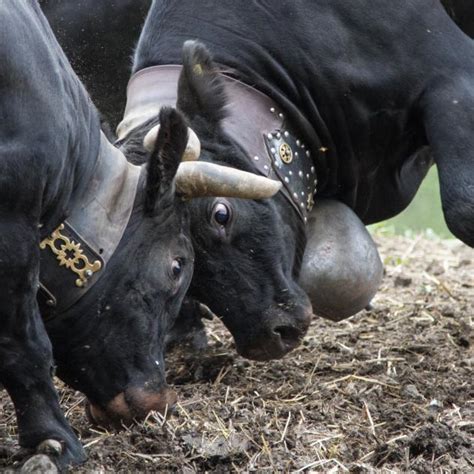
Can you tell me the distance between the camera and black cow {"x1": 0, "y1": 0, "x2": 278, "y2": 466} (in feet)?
14.4

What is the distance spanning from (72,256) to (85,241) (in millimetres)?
71

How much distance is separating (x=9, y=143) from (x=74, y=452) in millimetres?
991

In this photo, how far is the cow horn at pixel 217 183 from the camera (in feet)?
16.0

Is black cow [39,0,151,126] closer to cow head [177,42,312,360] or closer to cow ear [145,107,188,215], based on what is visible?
cow head [177,42,312,360]

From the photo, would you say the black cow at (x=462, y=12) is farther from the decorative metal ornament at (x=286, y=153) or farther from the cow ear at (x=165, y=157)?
the cow ear at (x=165, y=157)

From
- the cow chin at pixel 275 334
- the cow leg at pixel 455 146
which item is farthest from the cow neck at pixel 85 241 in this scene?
the cow leg at pixel 455 146

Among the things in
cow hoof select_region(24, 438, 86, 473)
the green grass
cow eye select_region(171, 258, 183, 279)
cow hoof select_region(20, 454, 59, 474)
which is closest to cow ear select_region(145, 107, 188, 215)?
cow eye select_region(171, 258, 183, 279)

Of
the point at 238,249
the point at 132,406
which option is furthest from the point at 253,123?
the point at 132,406

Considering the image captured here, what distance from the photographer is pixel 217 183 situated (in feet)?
16.2

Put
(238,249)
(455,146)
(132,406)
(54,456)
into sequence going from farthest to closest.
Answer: (455,146), (238,249), (132,406), (54,456)

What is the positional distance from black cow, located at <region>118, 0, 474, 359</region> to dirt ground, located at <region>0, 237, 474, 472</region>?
33 cm

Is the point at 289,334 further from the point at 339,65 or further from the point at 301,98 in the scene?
the point at 339,65

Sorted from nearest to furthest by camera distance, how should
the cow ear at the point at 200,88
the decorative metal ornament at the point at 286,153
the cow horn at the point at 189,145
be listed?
the cow horn at the point at 189,145
the cow ear at the point at 200,88
the decorative metal ornament at the point at 286,153

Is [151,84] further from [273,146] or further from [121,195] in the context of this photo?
[121,195]
